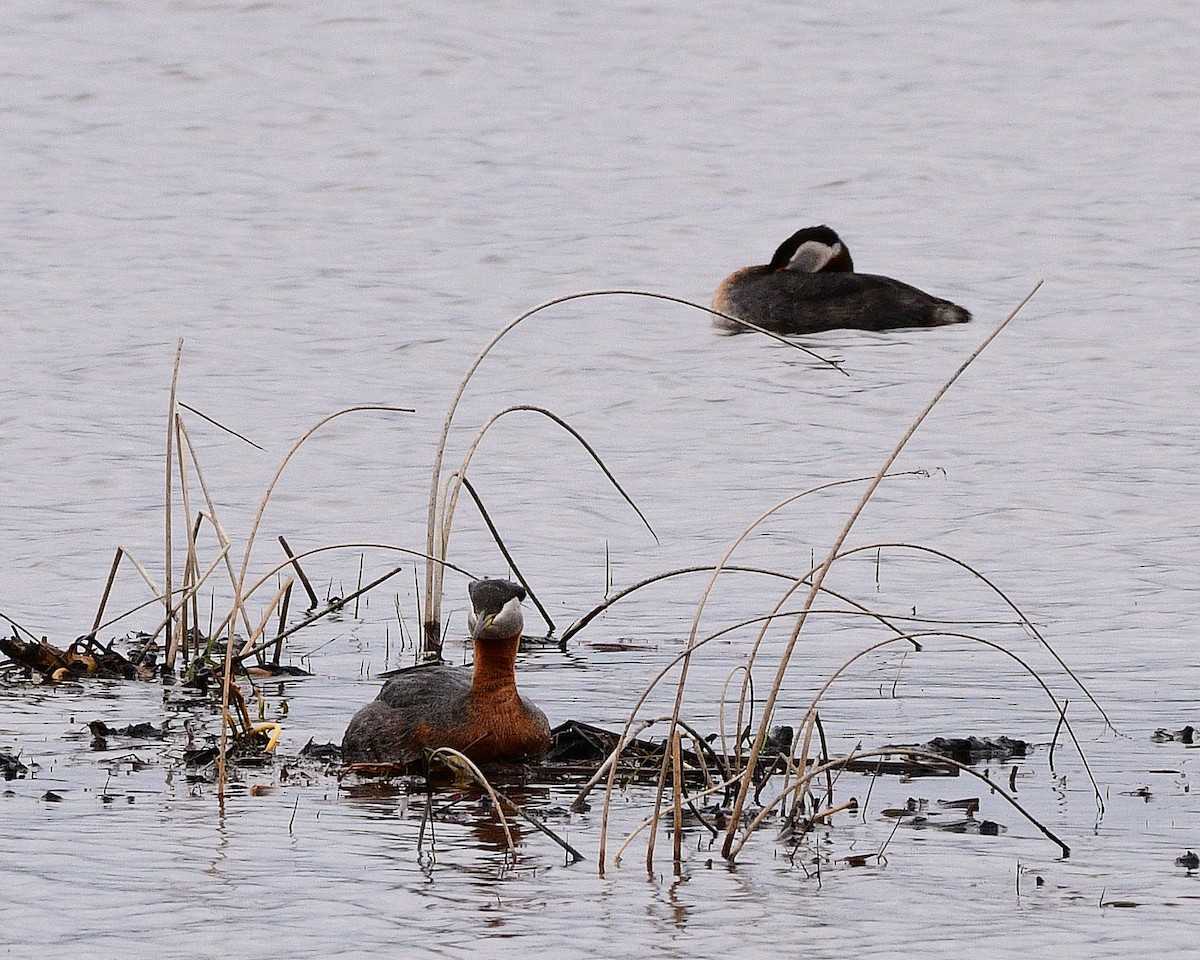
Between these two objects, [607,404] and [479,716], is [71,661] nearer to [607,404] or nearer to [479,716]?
[479,716]

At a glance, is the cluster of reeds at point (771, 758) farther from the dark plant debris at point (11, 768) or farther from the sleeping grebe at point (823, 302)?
the sleeping grebe at point (823, 302)

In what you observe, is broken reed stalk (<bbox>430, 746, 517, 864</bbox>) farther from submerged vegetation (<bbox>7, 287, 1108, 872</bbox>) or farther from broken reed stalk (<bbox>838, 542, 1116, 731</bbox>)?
broken reed stalk (<bbox>838, 542, 1116, 731</bbox>)

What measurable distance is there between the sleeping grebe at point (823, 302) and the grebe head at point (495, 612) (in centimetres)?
1196

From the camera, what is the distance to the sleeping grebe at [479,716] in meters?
8.18

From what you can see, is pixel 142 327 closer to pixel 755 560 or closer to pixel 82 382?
pixel 82 382

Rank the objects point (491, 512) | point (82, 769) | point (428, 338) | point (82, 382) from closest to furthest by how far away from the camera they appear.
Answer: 1. point (82, 769)
2. point (491, 512)
3. point (82, 382)
4. point (428, 338)

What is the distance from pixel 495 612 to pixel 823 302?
41.7 feet

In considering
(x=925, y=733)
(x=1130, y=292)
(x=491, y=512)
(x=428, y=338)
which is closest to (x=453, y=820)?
(x=925, y=733)

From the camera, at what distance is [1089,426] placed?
50.5ft

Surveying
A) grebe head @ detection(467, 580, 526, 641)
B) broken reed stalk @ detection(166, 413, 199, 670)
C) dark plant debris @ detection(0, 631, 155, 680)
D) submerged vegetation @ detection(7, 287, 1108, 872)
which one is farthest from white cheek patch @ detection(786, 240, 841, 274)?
grebe head @ detection(467, 580, 526, 641)

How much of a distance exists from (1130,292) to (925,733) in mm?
13696

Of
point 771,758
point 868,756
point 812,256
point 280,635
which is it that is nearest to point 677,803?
point 868,756

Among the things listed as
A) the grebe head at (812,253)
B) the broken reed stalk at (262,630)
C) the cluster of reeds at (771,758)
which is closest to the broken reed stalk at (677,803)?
the cluster of reeds at (771,758)

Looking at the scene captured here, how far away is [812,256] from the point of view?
70.0ft
